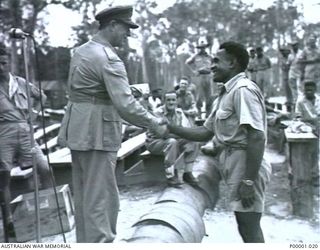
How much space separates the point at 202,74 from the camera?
624cm

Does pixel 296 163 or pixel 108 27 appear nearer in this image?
pixel 108 27

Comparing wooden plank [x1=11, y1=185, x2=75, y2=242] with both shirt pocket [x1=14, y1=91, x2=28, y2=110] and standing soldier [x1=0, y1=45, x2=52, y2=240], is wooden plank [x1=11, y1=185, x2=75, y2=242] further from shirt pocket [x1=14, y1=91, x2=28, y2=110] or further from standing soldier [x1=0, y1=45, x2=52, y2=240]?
shirt pocket [x1=14, y1=91, x2=28, y2=110]

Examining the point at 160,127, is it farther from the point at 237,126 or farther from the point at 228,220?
the point at 228,220

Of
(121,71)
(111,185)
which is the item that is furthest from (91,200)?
(121,71)

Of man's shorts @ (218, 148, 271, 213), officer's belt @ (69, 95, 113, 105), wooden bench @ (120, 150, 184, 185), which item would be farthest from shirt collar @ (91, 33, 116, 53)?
wooden bench @ (120, 150, 184, 185)

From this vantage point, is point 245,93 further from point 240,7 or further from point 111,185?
point 240,7

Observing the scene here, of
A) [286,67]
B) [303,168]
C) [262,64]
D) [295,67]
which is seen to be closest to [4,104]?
[303,168]

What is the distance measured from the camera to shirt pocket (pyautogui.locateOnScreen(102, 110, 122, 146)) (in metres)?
2.35

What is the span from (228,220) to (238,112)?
1.54m

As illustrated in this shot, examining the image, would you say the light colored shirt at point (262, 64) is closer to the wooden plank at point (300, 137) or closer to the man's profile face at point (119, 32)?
the wooden plank at point (300, 137)

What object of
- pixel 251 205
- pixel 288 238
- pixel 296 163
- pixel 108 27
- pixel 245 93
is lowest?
pixel 288 238

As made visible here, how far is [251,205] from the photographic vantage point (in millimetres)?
2336

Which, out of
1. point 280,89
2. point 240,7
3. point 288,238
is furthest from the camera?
point 280,89

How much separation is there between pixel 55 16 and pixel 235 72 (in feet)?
6.14
